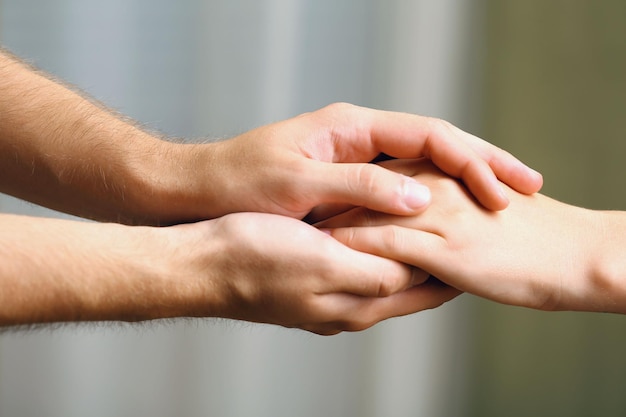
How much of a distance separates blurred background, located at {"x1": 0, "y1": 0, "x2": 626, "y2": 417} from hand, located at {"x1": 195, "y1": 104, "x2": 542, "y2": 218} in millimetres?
831

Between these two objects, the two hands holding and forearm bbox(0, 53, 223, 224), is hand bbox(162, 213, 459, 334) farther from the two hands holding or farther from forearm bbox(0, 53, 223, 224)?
forearm bbox(0, 53, 223, 224)

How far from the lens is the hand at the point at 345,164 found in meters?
0.85

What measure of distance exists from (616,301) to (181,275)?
0.52 meters

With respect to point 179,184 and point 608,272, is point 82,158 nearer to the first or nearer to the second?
point 179,184

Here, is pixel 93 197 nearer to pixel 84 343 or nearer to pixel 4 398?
pixel 84 343

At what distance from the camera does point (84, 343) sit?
1716mm

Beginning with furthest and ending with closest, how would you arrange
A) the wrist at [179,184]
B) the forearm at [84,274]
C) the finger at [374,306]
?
the wrist at [179,184] → the finger at [374,306] → the forearm at [84,274]

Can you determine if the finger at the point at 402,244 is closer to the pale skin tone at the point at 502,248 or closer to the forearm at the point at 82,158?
the pale skin tone at the point at 502,248

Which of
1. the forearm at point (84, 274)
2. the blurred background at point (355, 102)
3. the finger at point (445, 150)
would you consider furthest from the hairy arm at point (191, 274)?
the blurred background at point (355, 102)

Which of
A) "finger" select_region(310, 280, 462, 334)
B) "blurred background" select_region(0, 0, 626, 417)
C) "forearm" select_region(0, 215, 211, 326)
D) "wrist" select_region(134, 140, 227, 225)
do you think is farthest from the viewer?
"blurred background" select_region(0, 0, 626, 417)

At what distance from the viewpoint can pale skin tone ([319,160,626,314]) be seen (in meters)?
0.86

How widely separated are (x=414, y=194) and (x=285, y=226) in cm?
16

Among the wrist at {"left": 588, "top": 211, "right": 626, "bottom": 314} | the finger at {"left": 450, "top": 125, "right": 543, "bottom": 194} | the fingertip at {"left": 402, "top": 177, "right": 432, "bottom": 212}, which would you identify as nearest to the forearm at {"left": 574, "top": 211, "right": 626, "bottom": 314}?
the wrist at {"left": 588, "top": 211, "right": 626, "bottom": 314}

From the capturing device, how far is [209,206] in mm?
911
